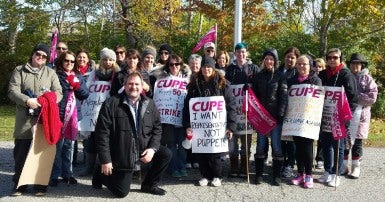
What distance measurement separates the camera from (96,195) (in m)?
6.63

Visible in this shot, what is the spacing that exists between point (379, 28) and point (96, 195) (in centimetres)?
1368

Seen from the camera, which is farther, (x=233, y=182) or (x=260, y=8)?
(x=260, y=8)

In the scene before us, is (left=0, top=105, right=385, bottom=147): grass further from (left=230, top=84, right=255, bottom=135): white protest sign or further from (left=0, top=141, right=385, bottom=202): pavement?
(left=230, top=84, right=255, bottom=135): white protest sign

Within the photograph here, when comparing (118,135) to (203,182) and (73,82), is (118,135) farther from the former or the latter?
(203,182)

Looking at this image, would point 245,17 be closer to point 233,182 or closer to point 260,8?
point 260,8

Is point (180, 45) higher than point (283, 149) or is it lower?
higher

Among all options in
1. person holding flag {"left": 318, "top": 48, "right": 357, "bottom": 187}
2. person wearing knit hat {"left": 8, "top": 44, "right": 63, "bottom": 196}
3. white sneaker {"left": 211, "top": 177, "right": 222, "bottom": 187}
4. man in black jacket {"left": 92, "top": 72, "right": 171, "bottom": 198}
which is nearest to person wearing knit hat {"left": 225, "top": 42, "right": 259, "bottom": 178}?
white sneaker {"left": 211, "top": 177, "right": 222, "bottom": 187}

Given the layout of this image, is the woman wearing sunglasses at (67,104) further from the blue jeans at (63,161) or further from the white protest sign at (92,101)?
the white protest sign at (92,101)

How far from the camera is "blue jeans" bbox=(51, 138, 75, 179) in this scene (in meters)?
7.05

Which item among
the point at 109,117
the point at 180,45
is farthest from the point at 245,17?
the point at 109,117

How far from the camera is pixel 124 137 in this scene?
644 centimetres

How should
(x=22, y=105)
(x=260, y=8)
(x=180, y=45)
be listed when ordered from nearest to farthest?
(x=22, y=105), (x=260, y=8), (x=180, y=45)

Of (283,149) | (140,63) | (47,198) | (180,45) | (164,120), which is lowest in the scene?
(47,198)

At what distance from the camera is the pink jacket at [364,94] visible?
25.5 feet
